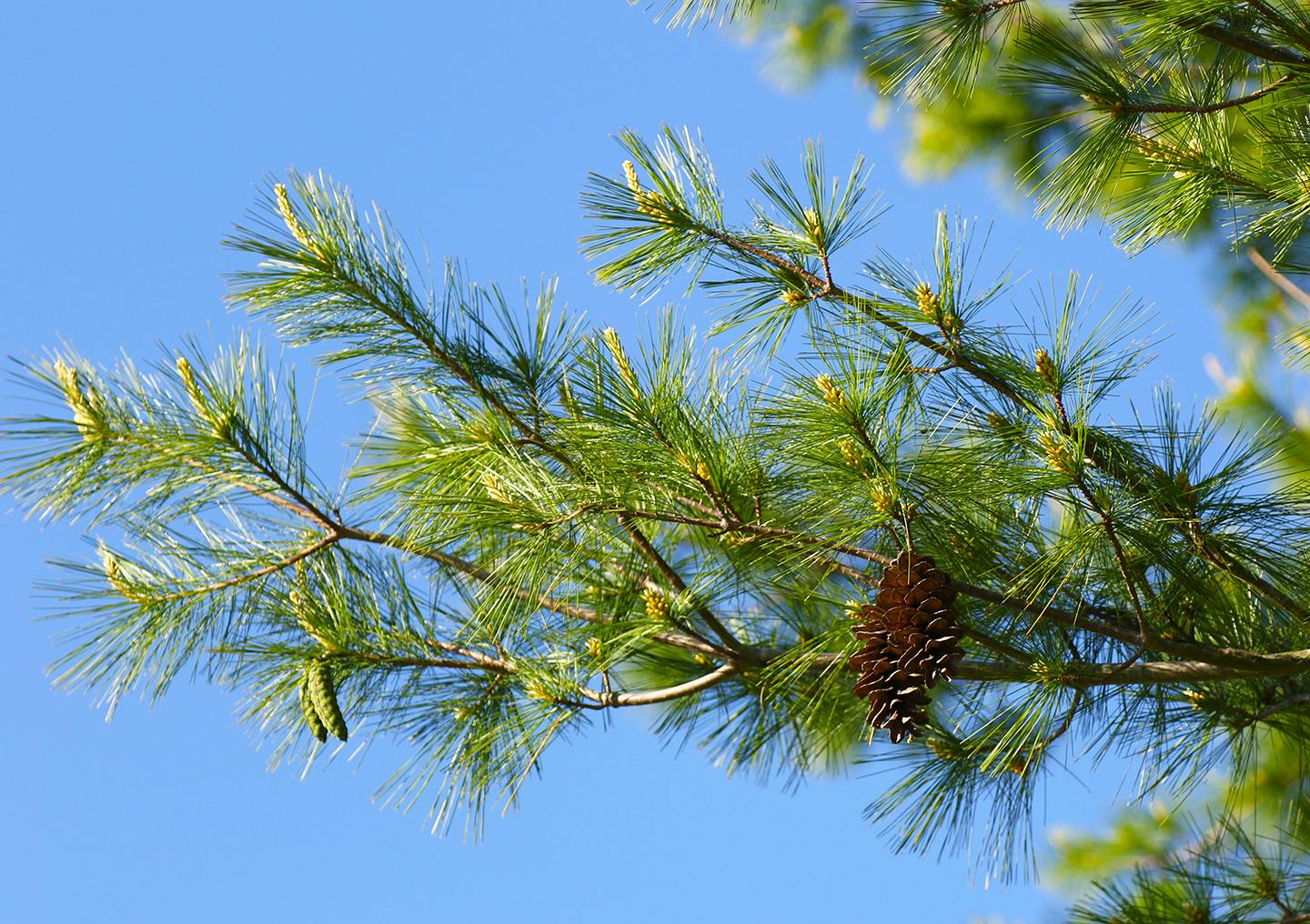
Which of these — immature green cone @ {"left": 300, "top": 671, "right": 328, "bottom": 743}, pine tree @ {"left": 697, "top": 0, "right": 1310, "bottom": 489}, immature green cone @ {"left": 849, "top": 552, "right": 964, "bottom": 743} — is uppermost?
pine tree @ {"left": 697, "top": 0, "right": 1310, "bottom": 489}

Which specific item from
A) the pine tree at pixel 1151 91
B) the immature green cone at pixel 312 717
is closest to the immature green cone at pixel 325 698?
the immature green cone at pixel 312 717

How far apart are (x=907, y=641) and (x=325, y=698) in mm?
690

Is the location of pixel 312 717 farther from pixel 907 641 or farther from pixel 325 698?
pixel 907 641

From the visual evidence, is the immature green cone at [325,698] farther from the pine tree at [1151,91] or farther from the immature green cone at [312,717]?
the pine tree at [1151,91]

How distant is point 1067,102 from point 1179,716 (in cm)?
172

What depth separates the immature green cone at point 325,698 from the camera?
4.95 feet

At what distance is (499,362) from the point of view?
1571mm

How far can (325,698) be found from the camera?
1.52 meters

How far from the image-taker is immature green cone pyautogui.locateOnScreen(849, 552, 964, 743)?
127 centimetres

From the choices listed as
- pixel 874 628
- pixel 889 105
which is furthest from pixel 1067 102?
pixel 874 628

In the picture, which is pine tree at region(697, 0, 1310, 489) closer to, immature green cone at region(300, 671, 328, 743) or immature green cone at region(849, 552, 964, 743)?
immature green cone at region(849, 552, 964, 743)

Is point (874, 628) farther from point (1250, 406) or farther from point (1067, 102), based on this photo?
point (1067, 102)

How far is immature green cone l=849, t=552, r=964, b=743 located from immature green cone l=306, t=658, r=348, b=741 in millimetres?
616

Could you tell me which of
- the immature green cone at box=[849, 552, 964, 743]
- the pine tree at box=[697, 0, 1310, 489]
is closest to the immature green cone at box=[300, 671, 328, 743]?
the immature green cone at box=[849, 552, 964, 743]
